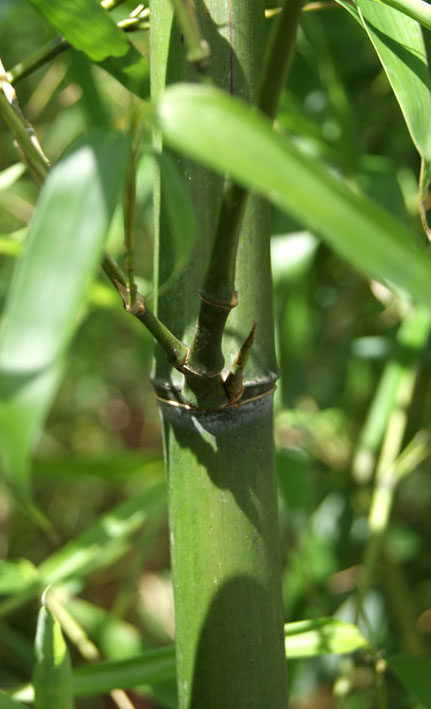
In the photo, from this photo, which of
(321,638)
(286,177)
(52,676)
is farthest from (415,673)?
(286,177)

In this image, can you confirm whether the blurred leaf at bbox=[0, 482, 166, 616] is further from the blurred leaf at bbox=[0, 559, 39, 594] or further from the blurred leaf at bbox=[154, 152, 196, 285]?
the blurred leaf at bbox=[154, 152, 196, 285]

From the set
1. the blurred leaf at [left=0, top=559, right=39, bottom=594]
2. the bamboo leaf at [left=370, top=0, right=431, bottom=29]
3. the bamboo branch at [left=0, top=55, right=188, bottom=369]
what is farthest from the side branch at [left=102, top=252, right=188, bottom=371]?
the blurred leaf at [left=0, top=559, right=39, bottom=594]

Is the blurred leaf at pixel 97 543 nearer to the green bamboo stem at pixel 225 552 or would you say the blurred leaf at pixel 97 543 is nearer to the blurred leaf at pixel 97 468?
the blurred leaf at pixel 97 468

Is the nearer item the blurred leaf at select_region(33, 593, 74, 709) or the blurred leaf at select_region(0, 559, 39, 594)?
the blurred leaf at select_region(33, 593, 74, 709)

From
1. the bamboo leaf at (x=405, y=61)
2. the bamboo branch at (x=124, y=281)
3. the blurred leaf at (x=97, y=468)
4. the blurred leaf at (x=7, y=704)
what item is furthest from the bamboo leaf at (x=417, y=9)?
the blurred leaf at (x=97, y=468)

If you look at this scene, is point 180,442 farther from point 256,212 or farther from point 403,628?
point 403,628

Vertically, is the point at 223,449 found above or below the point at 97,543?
above

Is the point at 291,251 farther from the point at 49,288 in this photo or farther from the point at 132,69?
the point at 49,288
